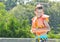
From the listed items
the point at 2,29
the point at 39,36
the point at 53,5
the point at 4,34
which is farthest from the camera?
the point at 53,5

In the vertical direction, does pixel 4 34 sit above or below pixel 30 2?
below

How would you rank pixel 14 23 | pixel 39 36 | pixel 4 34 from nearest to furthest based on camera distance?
pixel 39 36, pixel 4 34, pixel 14 23

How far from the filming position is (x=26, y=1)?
3272 cm

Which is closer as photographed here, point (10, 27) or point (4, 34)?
point (4, 34)

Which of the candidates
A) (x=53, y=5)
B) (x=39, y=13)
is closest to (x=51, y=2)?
(x=53, y=5)

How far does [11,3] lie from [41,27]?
94.5 ft

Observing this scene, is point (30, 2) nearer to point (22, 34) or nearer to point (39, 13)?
point (22, 34)

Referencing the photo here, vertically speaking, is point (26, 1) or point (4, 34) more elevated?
point (26, 1)

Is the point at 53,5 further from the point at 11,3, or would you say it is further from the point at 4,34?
the point at 4,34

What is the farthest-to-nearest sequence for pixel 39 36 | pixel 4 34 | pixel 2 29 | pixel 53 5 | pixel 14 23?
pixel 53 5, pixel 14 23, pixel 2 29, pixel 4 34, pixel 39 36

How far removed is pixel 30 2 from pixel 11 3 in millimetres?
2287

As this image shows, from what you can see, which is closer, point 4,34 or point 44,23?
point 44,23

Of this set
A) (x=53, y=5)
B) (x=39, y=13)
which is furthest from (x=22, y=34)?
(x=53, y=5)

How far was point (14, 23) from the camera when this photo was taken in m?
9.88
